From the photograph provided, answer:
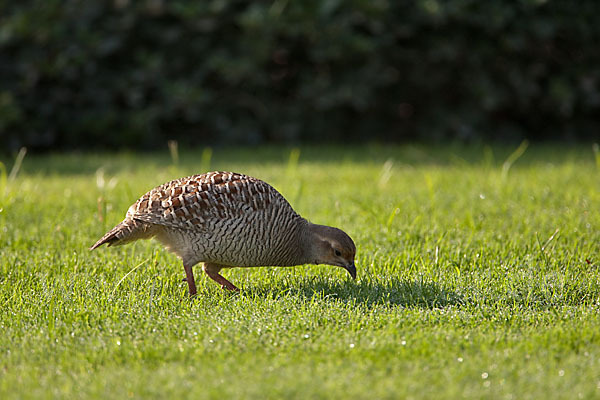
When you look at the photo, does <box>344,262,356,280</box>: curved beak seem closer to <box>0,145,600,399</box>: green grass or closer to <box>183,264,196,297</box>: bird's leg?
<box>0,145,600,399</box>: green grass

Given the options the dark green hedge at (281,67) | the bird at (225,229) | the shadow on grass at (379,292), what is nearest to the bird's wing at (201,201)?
the bird at (225,229)

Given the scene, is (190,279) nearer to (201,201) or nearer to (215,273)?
(215,273)

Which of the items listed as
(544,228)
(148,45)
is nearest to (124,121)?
(148,45)

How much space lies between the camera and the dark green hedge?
9039 mm

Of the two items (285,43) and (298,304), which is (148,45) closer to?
(285,43)

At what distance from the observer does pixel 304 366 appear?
2.89 m

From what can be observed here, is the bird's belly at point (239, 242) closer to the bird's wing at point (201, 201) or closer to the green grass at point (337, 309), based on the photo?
the bird's wing at point (201, 201)

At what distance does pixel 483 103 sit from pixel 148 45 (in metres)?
4.74

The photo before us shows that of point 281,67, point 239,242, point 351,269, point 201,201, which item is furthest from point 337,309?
point 281,67

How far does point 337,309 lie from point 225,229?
2.55ft

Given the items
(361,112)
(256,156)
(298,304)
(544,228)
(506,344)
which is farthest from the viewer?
(361,112)

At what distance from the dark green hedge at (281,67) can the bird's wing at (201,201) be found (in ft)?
17.4

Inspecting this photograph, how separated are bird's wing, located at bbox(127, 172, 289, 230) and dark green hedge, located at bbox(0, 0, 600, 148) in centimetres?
529

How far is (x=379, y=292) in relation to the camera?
3.80 m
